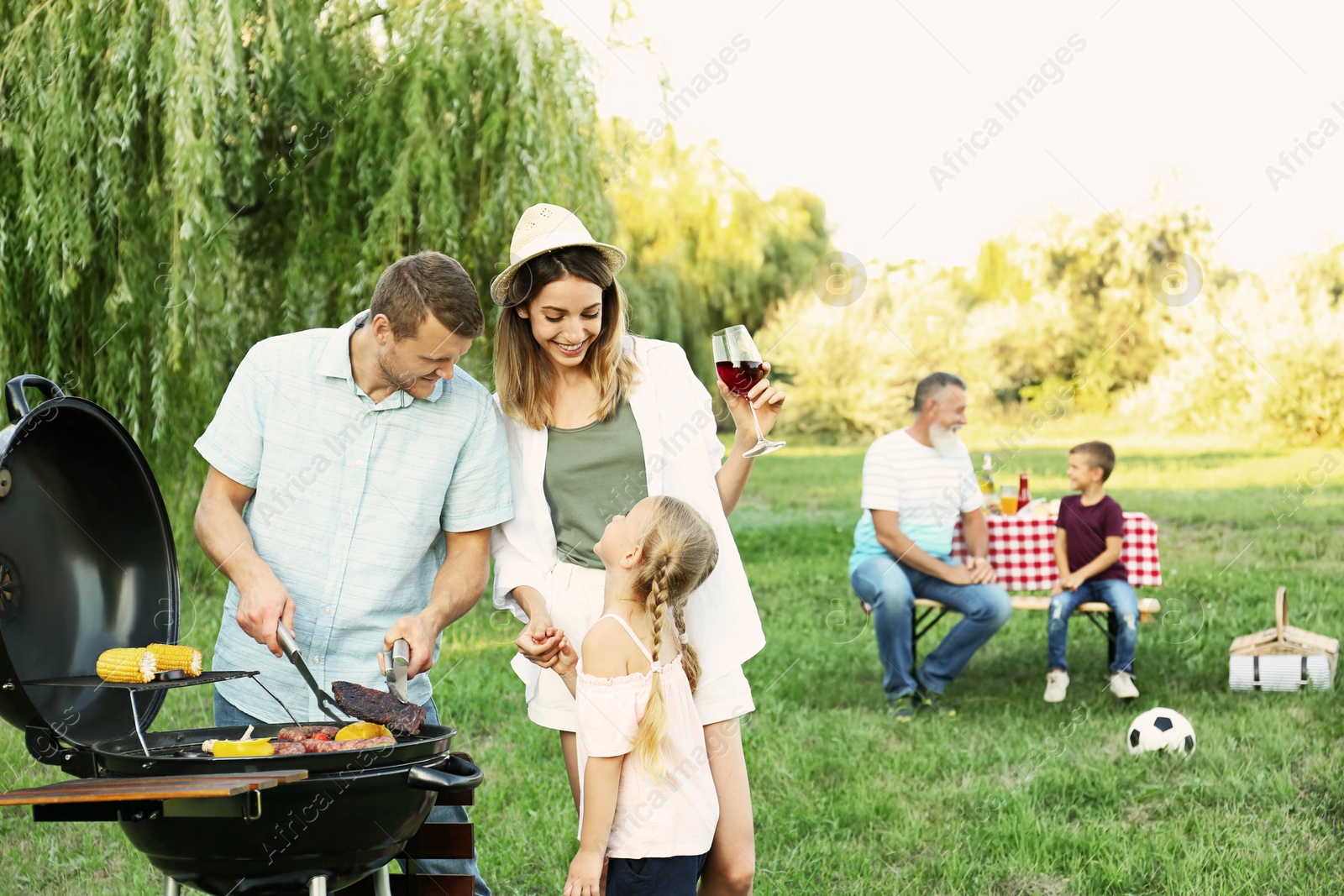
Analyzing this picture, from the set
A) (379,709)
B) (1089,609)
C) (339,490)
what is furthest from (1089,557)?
(379,709)

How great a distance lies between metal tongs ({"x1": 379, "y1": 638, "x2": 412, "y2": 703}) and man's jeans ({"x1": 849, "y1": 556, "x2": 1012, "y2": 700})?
154 inches

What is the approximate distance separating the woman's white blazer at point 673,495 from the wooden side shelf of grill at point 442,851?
0.53 metres

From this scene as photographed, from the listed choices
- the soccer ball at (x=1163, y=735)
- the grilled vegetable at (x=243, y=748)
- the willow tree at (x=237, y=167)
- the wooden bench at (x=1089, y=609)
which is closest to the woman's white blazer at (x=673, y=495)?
the grilled vegetable at (x=243, y=748)

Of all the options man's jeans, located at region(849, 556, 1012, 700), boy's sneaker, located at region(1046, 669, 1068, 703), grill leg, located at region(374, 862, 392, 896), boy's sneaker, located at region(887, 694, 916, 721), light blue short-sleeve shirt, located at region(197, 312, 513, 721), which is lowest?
boy's sneaker, located at region(887, 694, 916, 721)

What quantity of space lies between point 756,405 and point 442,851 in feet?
4.21

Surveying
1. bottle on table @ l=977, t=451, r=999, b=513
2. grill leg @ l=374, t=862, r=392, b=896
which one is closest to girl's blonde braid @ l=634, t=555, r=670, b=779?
grill leg @ l=374, t=862, r=392, b=896

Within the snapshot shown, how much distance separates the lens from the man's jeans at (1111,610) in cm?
624

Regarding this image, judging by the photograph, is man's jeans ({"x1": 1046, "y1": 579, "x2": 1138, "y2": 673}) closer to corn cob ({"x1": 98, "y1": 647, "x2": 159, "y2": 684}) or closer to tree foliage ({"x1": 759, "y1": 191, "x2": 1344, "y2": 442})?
corn cob ({"x1": 98, "y1": 647, "x2": 159, "y2": 684})

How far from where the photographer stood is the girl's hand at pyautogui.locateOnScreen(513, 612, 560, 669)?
8.52 feet

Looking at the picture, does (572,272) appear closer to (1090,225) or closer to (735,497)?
(735,497)

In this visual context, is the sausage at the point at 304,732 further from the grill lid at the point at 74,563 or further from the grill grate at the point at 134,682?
the grill lid at the point at 74,563

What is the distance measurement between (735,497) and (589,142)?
4667 mm

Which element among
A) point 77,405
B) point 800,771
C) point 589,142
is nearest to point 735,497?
point 77,405

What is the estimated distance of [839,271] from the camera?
75.1 feet
